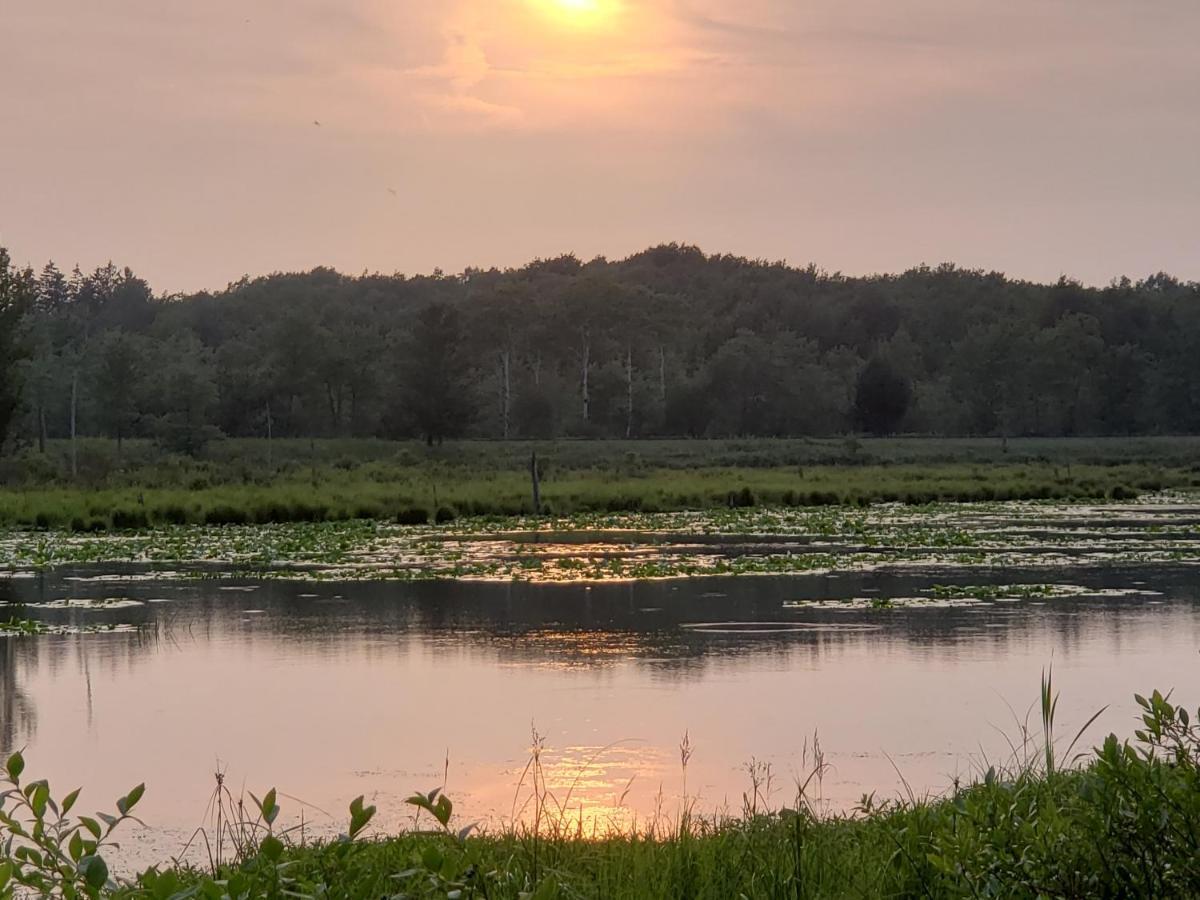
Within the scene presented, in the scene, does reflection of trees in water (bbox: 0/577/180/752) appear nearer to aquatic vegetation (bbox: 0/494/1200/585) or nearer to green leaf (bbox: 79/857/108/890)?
aquatic vegetation (bbox: 0/494/1200/585)

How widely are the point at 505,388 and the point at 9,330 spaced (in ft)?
188

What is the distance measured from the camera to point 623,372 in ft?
362

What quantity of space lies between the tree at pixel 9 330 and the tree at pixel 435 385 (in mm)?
35055

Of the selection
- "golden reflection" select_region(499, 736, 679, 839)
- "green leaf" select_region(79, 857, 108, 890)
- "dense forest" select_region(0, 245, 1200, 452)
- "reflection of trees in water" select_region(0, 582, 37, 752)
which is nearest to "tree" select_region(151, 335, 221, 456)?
"dense forest" select_region(0, 245, 1200, 452)

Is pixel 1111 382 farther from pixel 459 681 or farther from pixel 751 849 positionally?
pixel 751 849

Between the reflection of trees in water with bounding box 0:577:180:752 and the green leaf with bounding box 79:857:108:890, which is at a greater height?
the green leaf with bounding box 79:857:108:890

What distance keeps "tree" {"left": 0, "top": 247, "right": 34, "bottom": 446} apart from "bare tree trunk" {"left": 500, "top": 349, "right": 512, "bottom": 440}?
47.1 m

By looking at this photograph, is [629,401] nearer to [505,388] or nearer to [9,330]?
[505,388]

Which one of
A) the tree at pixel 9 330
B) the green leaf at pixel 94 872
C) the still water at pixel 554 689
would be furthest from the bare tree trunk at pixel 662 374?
the green leaf at pixel 94 872

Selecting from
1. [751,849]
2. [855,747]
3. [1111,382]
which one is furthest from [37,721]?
[1111,382]

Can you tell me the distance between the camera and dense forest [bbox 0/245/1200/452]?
87812mm

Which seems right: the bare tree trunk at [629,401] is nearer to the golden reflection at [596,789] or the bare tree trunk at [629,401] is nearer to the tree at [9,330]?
the tree at [9,330]

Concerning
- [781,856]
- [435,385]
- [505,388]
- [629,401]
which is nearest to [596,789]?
[781,856]

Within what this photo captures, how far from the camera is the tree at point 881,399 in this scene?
104 metres
